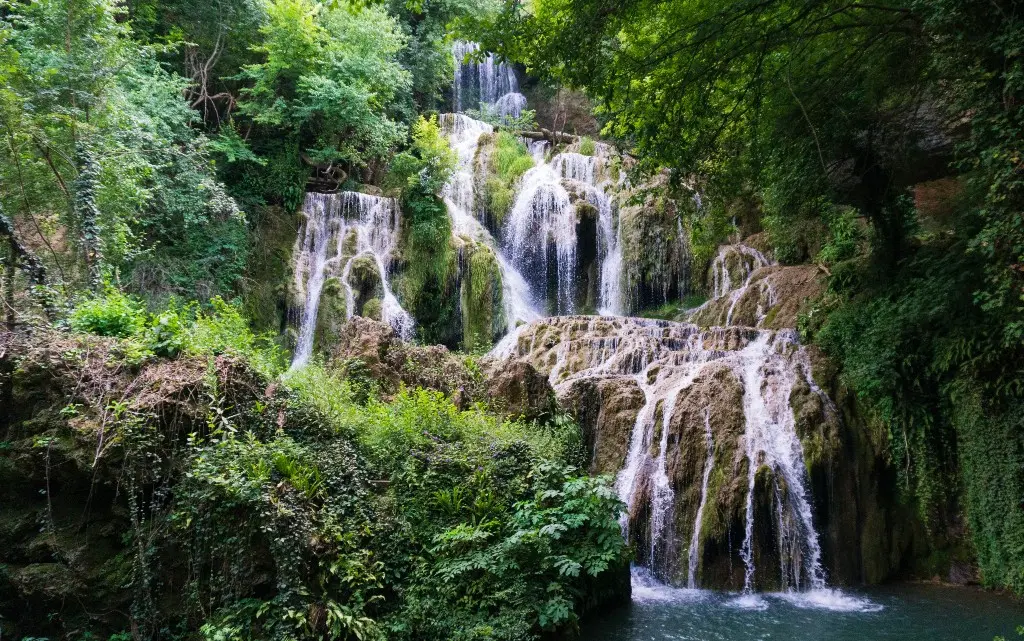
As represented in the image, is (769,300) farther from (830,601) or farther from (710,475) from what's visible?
(830,601)

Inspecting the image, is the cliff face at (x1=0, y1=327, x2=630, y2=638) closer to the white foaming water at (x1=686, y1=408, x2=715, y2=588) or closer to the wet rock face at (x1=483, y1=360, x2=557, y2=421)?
the wet rock face at (x1=483, y1=360, x2=557, y2=421)

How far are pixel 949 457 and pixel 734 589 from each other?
3860 millimetres

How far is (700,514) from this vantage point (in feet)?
27.4

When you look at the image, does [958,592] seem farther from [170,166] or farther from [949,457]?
[170,166]

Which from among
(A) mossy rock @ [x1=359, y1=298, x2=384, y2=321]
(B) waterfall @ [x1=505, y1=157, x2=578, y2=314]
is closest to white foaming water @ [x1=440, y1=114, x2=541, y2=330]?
(B) waterfall @ [x1=505, y1=157, x2=578, y2=314]

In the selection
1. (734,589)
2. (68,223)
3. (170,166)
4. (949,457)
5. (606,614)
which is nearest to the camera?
(606,614)

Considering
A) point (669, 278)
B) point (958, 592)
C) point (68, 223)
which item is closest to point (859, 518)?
point (958, 592)

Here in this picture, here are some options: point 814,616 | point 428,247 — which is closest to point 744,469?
point 814,616

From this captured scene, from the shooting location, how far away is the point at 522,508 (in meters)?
6.08

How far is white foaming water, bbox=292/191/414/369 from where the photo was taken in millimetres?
15000

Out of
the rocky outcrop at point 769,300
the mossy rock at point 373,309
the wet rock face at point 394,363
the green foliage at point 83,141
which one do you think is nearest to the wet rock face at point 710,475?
the wet rock face at point 394,363

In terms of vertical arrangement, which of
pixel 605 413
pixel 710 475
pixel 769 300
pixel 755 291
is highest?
pixel 755 291

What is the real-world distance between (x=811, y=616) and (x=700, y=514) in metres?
1.85

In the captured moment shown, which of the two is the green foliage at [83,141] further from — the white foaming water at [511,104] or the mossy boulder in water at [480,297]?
the white foaming water at [511,104]
